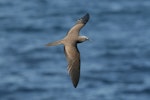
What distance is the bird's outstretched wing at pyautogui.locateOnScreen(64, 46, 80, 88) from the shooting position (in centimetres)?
1084

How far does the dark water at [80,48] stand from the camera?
29361 millimetres

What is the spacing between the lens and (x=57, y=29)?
120ft

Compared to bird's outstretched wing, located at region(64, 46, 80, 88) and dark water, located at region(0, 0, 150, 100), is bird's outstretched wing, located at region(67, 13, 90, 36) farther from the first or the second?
dark water, located at region(0, 0, 150, 100)

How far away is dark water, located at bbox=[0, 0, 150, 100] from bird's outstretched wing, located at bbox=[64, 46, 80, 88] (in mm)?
17040

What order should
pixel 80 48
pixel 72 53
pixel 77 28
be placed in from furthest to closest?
pixel 80 48, pixel 77 28, pixel 72 53

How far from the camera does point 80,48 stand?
108 ft

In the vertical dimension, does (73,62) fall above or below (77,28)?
below

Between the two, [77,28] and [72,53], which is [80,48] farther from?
[72,53]

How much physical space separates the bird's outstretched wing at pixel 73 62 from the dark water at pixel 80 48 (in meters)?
17.0

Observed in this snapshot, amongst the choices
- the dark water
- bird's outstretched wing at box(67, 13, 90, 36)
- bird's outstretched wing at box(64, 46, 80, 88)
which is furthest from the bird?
the dark water

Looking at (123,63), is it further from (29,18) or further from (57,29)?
(29,18)

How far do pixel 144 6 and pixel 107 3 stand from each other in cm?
218

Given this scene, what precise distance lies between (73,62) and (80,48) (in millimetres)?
21792

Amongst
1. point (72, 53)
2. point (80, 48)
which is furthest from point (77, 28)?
point (80, 48)
